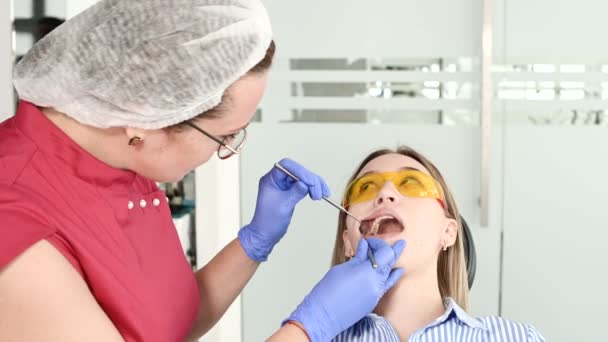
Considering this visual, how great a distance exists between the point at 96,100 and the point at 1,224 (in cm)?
25

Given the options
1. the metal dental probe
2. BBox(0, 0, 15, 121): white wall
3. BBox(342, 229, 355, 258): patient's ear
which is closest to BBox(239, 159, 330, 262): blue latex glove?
the metal dental probe

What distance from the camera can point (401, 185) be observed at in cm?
183

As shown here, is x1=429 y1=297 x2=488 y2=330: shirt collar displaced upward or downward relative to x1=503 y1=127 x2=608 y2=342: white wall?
upward

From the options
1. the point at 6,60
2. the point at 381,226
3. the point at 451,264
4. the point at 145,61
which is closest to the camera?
the point at 145,61

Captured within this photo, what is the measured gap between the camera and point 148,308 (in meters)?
1.43

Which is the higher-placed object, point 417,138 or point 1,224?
point 1,224

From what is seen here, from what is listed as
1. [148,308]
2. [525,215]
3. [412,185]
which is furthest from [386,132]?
[148,308]

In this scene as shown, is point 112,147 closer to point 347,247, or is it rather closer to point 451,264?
point 347,247

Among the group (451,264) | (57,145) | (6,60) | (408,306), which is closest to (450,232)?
(451,264)

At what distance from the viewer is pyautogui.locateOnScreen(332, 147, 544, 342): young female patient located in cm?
169

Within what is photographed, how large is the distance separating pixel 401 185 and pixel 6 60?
1.02 m

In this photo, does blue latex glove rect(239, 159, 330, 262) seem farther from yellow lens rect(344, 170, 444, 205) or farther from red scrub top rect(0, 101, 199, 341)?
red scrub top rect(0, 101, 199, 341)

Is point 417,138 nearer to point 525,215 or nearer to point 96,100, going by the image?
point 525,215

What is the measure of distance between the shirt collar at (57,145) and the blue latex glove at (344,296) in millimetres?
433
